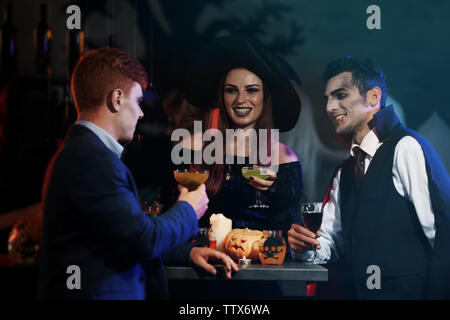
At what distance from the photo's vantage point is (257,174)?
2.92m

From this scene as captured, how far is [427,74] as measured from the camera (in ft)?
10.5

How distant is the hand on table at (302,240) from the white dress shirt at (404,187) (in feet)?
1.00

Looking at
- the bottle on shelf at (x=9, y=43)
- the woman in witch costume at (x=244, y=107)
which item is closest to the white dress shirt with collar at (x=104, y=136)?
the woman in witch costume at (x=244, y=107)

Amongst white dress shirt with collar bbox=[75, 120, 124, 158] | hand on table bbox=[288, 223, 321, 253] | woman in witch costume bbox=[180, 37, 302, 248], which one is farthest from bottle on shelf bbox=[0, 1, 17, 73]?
hand on table bbox=[288, 223, 321, 253]

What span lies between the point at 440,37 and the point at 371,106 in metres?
0.69

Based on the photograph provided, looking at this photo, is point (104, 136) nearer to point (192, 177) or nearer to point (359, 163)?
point (192, 177)

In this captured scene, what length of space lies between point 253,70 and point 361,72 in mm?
708

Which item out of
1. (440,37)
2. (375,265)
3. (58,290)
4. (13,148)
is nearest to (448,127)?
(440,37)

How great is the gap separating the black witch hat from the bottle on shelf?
1.21 m

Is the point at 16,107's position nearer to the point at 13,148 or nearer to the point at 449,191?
the point at 13,148

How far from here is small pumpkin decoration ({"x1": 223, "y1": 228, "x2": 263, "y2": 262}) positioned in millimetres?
2461

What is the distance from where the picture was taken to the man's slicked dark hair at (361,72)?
312 centimetres

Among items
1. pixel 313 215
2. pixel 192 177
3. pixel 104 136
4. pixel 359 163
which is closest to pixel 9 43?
pixel 104 136

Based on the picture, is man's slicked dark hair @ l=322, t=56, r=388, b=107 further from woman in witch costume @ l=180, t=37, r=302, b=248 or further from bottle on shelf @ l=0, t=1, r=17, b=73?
bottle on shelf @ l=0, t=1, r=17, b=73
